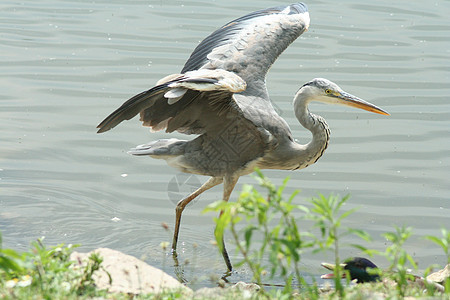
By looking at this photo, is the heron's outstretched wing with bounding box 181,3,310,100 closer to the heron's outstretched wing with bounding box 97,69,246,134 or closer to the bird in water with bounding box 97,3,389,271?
the bird in water with bounding box 97,3,389,271

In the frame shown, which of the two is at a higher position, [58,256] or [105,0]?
[105,0]

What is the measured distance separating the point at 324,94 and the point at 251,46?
0.81m

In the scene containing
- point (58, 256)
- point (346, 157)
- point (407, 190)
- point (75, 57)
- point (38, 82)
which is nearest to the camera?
point (58, 256)

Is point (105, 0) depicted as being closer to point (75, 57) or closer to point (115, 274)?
point (75, 57)

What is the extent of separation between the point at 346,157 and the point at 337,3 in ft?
16.7

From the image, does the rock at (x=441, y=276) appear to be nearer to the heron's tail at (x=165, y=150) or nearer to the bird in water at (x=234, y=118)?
the bird in water at (x=234, y=118)

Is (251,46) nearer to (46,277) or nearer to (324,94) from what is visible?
(324,94)

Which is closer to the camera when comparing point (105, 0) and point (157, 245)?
point (157, 245)

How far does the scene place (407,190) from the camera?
7504 mm

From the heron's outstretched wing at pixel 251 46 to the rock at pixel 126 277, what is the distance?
8.33 ft

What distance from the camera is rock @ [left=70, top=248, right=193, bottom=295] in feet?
12.8

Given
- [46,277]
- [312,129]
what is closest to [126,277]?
[46,277]

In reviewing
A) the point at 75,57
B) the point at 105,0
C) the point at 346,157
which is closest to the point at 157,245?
the point at 346,157

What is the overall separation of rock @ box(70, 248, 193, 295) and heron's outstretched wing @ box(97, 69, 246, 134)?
118 centimetres
